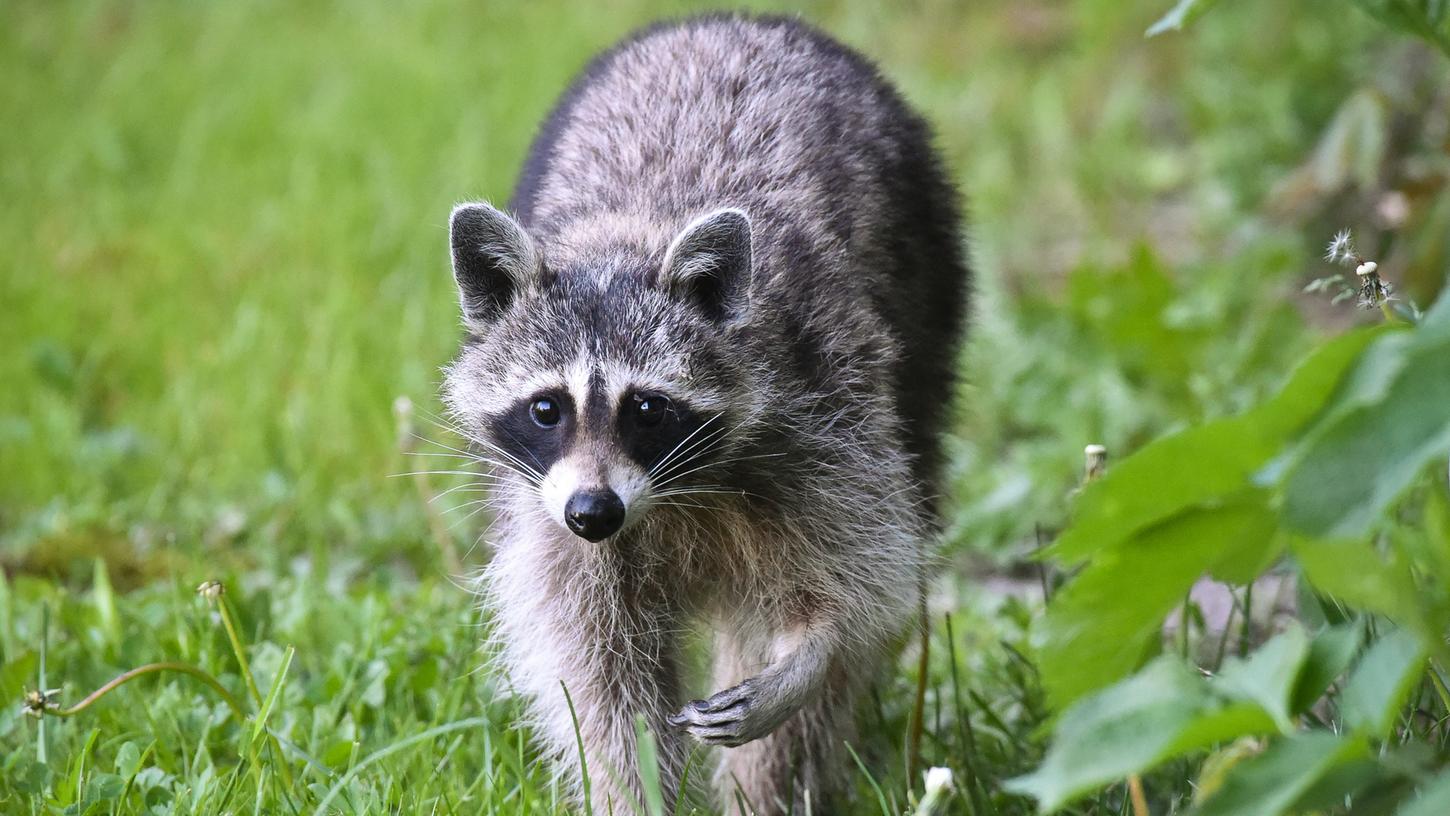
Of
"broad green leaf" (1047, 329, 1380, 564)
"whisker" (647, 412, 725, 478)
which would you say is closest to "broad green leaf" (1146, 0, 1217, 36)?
"broad green leaf" (1047, 329, 1380, 564)

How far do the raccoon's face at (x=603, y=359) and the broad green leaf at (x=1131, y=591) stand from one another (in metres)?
1.07

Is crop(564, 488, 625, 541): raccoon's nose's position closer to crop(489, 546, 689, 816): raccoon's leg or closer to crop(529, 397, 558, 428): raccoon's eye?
crop(529, 397, 558, 428): raccoon's eye

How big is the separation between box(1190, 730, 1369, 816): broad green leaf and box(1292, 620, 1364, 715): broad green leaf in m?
0.13

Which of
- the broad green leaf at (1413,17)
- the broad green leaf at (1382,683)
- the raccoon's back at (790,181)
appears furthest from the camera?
the raccoon's back at (790,181)

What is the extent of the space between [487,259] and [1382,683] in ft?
6.58

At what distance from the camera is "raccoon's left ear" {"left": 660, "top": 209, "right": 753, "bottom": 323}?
113 inches

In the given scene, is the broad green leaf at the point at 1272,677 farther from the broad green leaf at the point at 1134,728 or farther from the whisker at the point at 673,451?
the whisker at the point at 673,451

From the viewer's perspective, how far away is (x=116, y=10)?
9.32 m

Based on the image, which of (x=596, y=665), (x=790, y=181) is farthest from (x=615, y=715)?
(x=790, y=181)

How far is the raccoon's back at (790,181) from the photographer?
3.15m

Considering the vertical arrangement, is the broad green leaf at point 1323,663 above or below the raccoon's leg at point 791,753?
above

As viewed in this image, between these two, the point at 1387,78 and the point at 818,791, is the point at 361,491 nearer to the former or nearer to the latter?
the point at 818,791

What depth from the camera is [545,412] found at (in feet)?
9.41

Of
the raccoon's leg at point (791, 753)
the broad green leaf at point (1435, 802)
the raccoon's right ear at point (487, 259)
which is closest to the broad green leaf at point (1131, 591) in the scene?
the broad green leaf at point (1435, 802)
